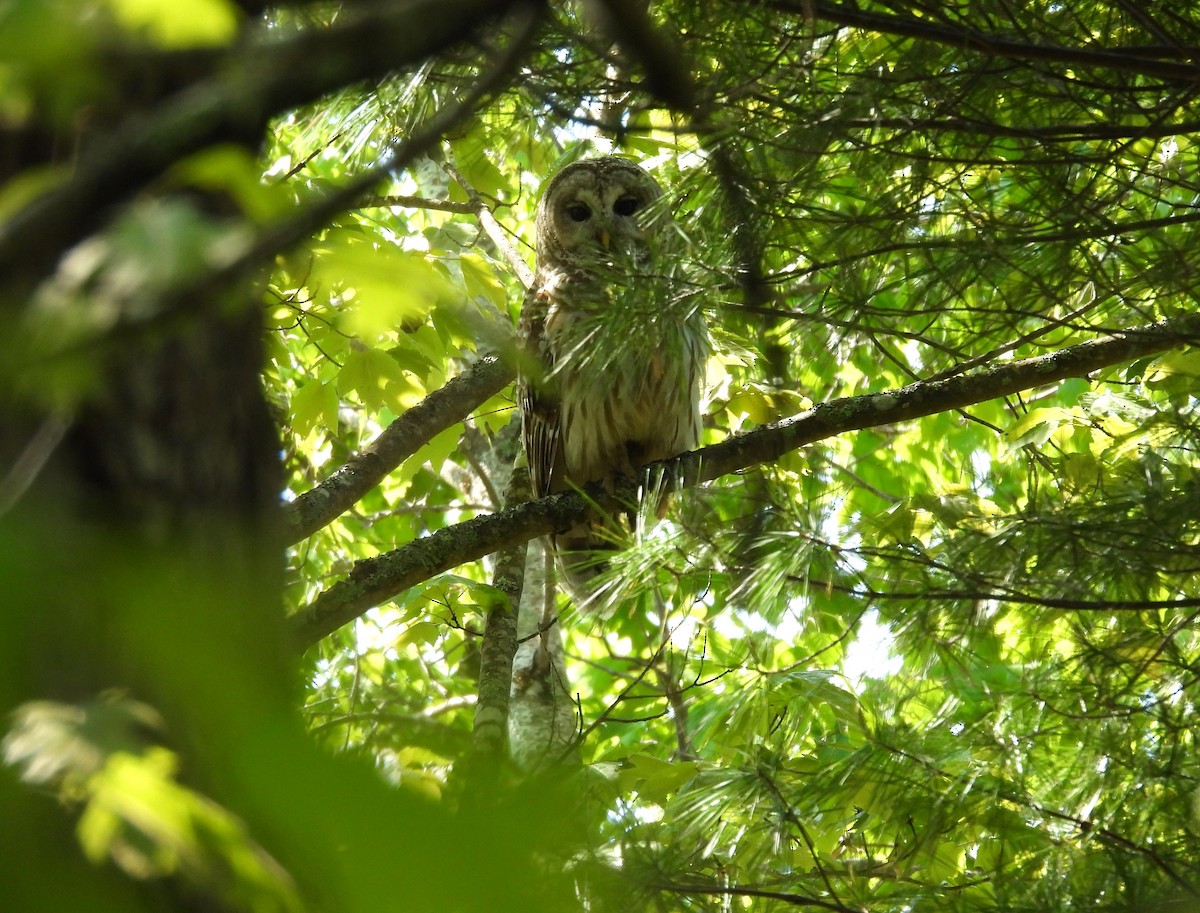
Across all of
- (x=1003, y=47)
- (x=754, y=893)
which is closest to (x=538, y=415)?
(x=754, y=893)

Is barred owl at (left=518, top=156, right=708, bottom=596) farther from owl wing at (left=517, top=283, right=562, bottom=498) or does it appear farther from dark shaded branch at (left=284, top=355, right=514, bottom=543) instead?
dark shaded branch at (left=284, top=355, right=514, bottom=543)

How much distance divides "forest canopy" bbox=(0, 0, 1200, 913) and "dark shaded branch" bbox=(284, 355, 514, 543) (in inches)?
1.2

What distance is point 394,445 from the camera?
473 cm

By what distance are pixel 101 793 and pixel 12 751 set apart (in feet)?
0.36

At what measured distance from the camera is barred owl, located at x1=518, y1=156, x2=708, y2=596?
506 centimetres

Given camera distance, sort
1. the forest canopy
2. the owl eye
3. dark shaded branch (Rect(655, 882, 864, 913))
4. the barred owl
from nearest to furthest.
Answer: the forest canopy, dark shaded branch (Rect(655, 882, 864, 913)), the barred owl, the owl eye

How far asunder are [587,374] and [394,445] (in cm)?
85

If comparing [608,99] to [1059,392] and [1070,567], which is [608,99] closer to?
[1070,567]

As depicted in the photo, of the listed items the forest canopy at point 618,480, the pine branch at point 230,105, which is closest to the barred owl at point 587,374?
the forest canopy at point 618,480

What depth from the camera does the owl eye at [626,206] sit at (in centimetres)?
589

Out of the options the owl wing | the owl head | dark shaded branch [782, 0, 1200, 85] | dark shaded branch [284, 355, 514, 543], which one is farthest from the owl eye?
dark shaded branch [782, 0, 1200, 85]

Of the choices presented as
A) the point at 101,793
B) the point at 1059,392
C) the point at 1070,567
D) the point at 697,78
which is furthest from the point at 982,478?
the point at 1059,392

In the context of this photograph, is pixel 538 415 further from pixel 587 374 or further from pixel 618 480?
pixel 587 374

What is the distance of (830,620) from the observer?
215 inches
